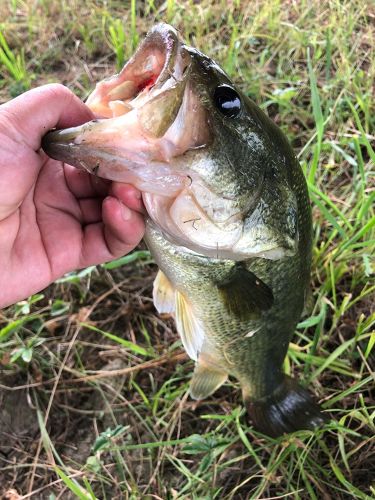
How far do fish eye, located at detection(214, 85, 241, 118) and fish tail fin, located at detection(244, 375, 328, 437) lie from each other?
1.05 meters

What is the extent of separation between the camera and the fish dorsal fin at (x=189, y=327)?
5.46 feet

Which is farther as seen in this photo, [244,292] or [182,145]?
[244,292]

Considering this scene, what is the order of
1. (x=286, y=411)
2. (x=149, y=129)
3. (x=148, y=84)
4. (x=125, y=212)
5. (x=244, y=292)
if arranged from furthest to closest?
(x=286, y=411) → (x=244, y=292) → (x=125, y=212) → (x=148, y=84) → (x=149, y=129)

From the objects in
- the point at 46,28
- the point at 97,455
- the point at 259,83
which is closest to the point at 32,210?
the point at 97,455

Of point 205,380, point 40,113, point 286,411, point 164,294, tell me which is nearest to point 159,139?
point 40,113

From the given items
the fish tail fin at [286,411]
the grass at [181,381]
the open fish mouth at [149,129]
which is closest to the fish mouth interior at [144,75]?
the open fish mouth at [149,129]

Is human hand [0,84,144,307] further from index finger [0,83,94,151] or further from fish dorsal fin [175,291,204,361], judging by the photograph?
fish dorsal fin [175,291,204,361]

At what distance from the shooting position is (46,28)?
A: 3.36 m

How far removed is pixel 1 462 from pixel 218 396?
2.90ft

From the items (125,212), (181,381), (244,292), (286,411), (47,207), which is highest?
(125,212)

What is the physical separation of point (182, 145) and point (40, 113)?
45 centimetres

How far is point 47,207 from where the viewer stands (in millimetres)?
1627

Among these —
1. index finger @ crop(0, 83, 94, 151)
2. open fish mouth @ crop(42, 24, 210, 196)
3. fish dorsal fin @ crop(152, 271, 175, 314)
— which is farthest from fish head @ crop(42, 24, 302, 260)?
fish dorsal fin @ crop(152, 271, 175, 314)

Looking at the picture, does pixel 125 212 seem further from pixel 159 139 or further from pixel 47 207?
pixel 47 207
